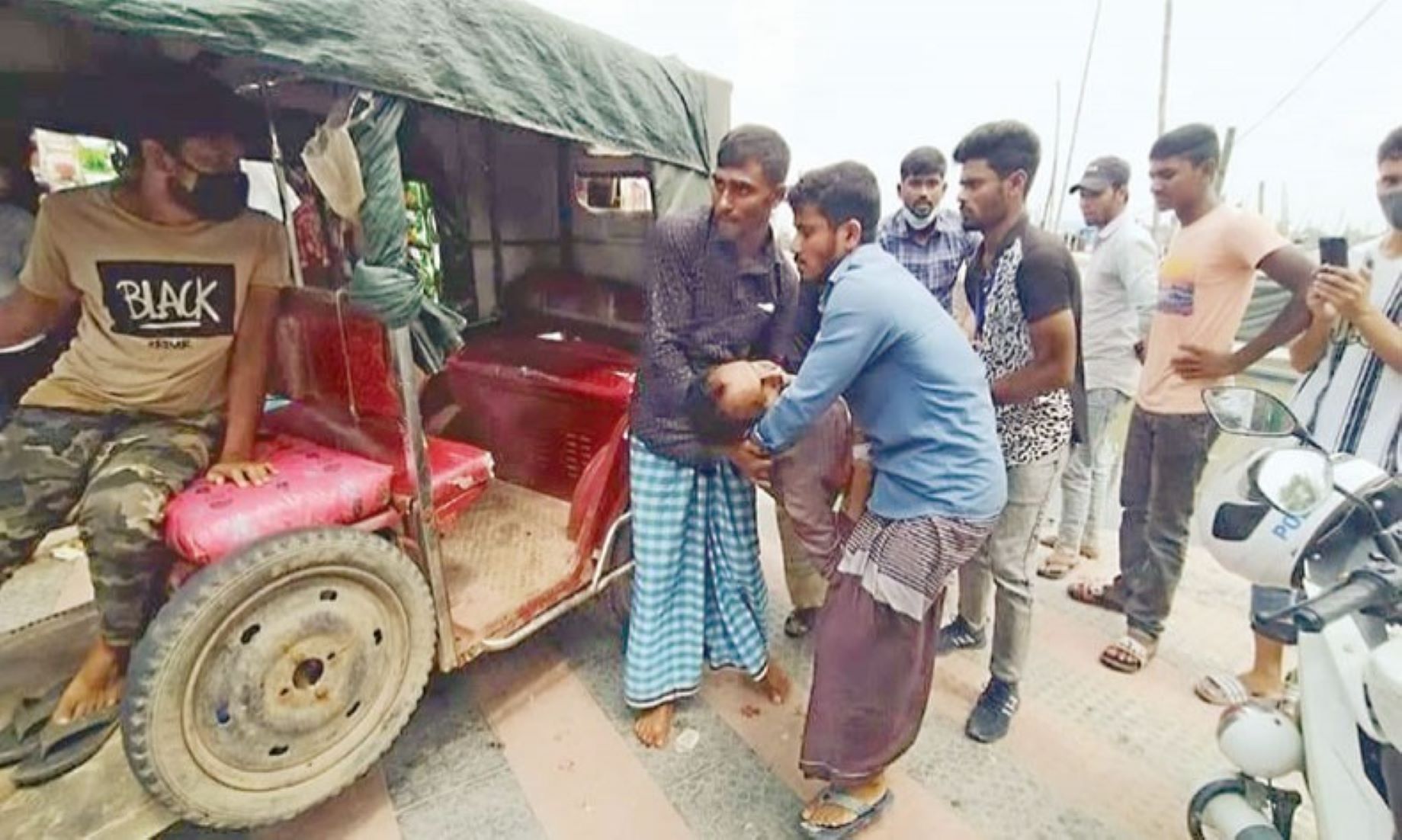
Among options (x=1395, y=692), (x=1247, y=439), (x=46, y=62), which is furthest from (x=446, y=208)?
(x=1395, y=692)

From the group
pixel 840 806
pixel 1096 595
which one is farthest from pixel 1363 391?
pixel 840 806

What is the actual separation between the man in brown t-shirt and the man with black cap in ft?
12.7

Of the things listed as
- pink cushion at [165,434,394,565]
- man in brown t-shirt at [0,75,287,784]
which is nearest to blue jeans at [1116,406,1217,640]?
pink cushion at [165,434,394,565]

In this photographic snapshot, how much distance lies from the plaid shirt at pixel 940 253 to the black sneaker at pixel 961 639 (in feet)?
5.66

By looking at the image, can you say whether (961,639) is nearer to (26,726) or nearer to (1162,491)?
(1162,491)

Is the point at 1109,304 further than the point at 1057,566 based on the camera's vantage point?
No

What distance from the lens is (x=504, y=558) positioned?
3.13 m

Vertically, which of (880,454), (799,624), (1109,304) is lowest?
(799,624)

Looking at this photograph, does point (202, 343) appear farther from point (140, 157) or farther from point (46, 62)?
point (46, 62)

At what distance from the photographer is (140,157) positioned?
2221mm

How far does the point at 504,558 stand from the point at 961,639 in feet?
7.63

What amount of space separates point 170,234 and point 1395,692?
11.3 feet

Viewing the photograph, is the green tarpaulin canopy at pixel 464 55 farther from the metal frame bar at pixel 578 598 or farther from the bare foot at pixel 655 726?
the bare foot at pixel 655 726

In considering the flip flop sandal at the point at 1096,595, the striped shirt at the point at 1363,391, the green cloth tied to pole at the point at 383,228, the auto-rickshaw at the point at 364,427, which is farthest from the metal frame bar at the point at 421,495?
the flip flop sandal at the point at 1096,595
